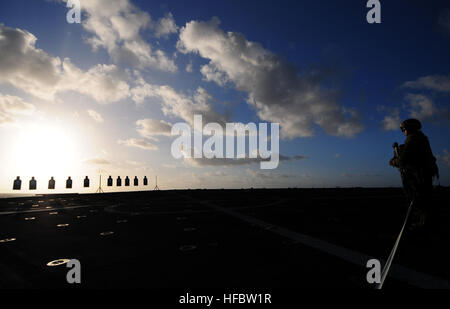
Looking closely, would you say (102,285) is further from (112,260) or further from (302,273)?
(302,273)

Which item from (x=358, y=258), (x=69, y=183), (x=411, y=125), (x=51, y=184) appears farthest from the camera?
(x=69, y=183)

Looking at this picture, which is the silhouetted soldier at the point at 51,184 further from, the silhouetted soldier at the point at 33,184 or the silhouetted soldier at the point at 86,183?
the silhouetted soldier at the point at 86,183

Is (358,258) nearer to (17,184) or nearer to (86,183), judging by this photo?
(17,184)

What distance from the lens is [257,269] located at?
15.1 feet

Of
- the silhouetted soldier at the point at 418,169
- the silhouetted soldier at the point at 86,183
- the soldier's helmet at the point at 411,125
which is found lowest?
the silhouetted soldier at the point at 86,183

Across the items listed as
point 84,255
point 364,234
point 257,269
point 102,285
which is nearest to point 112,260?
point 84,255

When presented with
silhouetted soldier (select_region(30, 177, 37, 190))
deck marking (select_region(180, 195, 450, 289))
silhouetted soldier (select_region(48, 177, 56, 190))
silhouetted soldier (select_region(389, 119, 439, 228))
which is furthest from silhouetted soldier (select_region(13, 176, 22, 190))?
silhouetted soldier (select_region(389, 119, 439, 228))

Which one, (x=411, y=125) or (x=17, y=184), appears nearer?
(x=411, y=125)

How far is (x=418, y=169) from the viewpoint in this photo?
411cm

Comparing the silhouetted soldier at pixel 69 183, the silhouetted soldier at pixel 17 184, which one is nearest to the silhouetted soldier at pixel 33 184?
the silhouetted soldier at pixel 17 184

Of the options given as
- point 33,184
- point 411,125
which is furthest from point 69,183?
point 411,125

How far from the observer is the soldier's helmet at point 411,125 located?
4300mm

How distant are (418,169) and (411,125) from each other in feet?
2.99
